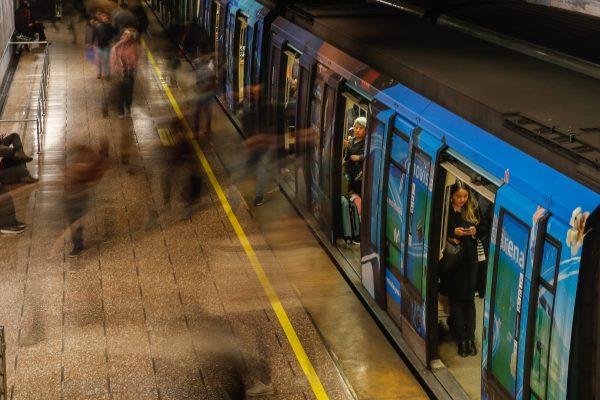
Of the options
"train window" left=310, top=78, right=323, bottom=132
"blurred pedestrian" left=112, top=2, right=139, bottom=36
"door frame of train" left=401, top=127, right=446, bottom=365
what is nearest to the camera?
"door frame of train" left=401, top=127, right=446, bottom=365

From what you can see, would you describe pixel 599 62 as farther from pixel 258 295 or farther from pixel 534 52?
pixel 258 295

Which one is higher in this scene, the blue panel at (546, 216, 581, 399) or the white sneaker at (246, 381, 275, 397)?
the blue panel at (546, 216, 581, 399)

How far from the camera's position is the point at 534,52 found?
11211 mm

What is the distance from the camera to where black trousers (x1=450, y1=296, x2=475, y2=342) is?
10.7m

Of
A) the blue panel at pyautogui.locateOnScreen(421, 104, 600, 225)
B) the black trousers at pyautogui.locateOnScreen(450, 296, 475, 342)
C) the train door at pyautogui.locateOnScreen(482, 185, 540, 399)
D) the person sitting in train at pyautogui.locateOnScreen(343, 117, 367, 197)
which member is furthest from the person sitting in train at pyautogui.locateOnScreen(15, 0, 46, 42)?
the train door at pyautogui.locateOnScreen(482, 185, 540, 399)

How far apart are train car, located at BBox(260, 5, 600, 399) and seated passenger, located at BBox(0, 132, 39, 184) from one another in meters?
4.54

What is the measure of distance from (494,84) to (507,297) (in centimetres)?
247

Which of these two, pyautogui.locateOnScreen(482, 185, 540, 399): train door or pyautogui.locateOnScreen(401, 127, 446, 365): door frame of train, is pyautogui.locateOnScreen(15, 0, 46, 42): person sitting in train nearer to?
pyautogui.locateOnScreen(401, 127, 446, 365): door frame of train

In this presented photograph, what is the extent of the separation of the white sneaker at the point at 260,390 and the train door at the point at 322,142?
3.99 m

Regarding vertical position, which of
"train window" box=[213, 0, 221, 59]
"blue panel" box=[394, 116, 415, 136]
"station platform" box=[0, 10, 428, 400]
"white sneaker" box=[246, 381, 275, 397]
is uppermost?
"blue panel" box=[394, 116, 415, 136]

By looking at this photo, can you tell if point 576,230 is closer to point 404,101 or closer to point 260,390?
point 404,101

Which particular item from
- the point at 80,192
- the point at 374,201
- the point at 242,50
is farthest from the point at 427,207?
the point at 242,50

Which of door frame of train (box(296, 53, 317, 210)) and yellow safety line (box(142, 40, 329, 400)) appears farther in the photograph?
door frame of train (box(296, 53, 317, 210))

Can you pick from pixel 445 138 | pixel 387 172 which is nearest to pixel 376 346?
pixel 387 172
